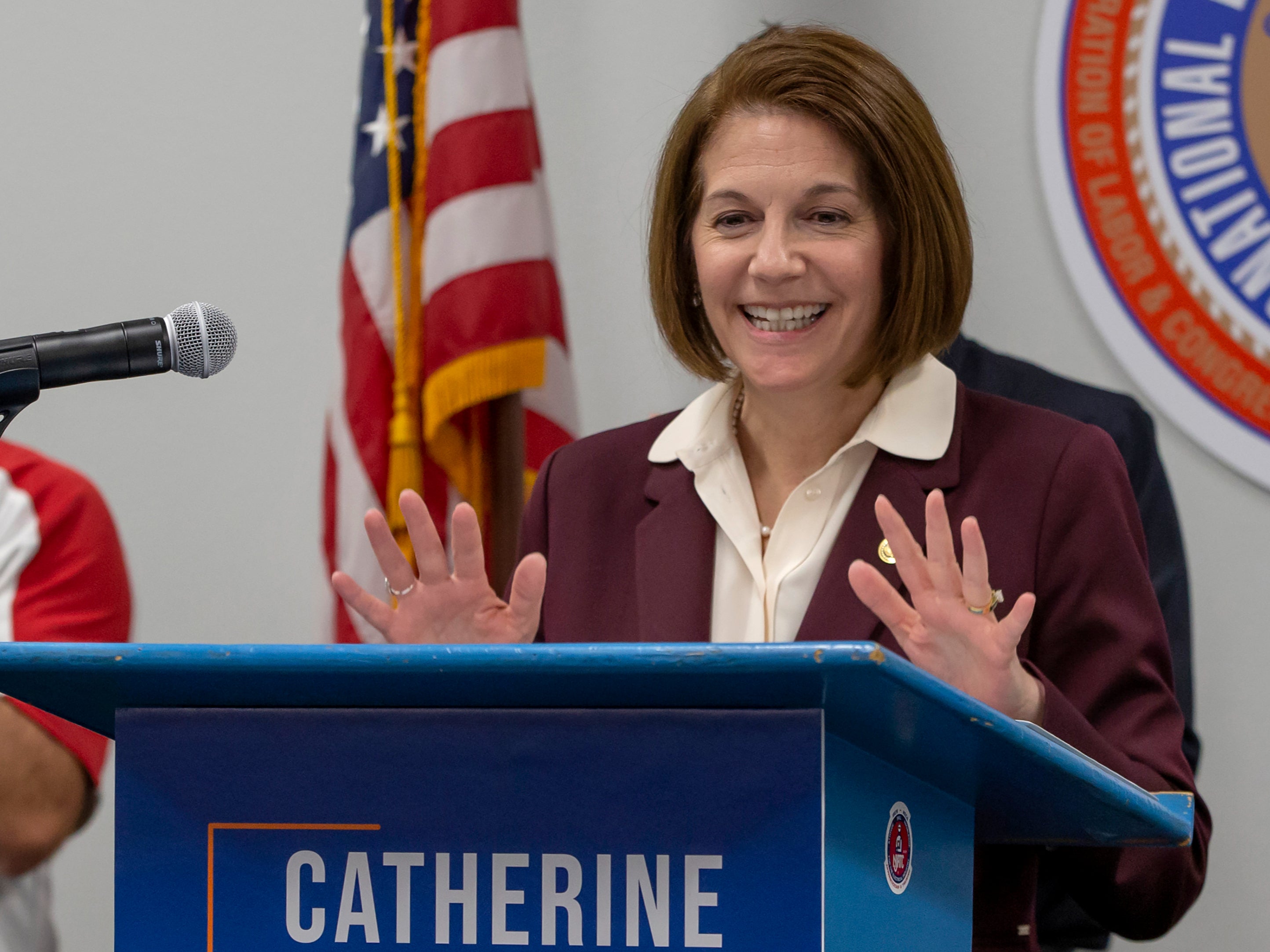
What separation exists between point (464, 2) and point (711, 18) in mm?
601

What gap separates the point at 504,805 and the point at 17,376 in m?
0.46

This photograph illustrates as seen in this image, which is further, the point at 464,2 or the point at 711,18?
the point at 711,18

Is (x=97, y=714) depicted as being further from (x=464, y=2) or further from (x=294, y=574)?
(x=294, y=574)

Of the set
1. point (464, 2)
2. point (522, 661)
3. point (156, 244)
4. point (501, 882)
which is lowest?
point (501, 882)

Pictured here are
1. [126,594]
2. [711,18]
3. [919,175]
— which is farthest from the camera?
[711,18]

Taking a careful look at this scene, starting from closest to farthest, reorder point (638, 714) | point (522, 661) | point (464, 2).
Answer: point (522, 661) < point (638, 714) < point (464, 2)

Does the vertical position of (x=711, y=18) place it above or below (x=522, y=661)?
above

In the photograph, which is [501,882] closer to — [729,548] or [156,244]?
[729,548]

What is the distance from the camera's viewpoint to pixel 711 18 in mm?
2832

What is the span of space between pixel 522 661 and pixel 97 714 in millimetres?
345

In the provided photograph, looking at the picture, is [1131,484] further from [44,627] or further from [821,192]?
[44,627]

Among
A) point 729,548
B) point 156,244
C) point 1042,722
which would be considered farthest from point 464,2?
point 1042,722

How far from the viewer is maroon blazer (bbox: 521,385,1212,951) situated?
1.26 meters

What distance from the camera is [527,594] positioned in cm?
111
